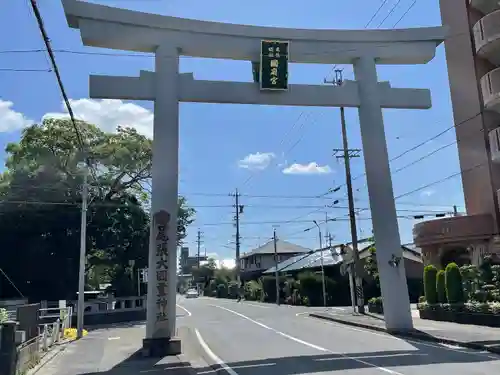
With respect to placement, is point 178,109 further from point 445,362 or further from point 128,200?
point 128,200

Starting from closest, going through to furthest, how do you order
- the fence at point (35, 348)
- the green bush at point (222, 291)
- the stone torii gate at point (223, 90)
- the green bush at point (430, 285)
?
the fence at point (35, 348)
the stone torii gate at point (223, 90)
the green bush at point (430, 285)
the green bush at point (222, 291)

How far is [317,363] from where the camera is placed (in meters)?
11.0

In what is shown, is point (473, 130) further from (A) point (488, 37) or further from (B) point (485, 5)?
(B) point (485, 5)

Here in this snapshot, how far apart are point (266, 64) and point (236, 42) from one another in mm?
1159

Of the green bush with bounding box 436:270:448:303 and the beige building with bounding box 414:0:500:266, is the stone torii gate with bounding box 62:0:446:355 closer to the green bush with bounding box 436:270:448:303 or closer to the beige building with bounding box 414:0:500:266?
the green bush with bounding box 436:270:448:303

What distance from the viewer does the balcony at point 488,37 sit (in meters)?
22.0

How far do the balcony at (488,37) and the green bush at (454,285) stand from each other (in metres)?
10.2

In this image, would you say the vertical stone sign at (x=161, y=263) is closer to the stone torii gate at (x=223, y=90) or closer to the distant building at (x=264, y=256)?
the stone torii gate at (x=223, y=90)

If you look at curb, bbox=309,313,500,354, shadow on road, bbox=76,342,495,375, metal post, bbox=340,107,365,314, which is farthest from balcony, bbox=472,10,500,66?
shadow on road, bbox=76,342,495,375

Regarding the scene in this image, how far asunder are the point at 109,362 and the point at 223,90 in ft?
27.6

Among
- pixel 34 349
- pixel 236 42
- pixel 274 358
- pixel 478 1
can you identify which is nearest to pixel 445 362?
pixel 274 358

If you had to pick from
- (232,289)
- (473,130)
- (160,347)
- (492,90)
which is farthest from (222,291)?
(160,347)

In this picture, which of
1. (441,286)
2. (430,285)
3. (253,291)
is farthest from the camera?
(253,291)

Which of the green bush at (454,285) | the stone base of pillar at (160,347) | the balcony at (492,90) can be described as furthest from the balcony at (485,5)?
the stone base of pillar at (160,347)
